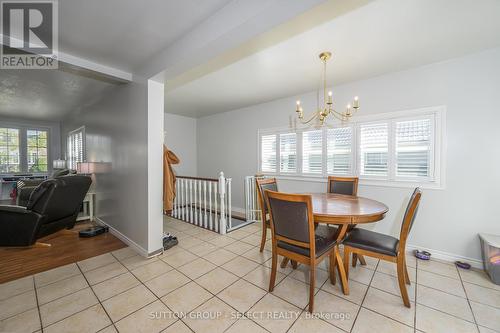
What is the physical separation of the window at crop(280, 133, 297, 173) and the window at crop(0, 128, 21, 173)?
7.82 metres

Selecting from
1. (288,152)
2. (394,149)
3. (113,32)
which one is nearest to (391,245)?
(394,149)

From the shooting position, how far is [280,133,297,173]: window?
13.8 ft

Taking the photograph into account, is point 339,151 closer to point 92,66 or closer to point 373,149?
point 373,149

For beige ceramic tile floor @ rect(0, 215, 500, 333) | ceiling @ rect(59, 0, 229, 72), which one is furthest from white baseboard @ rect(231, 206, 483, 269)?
ceiling @ rect(59, 0, 229, 72)

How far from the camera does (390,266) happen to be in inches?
97.7

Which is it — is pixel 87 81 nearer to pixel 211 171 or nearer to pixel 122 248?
pixel 122 248

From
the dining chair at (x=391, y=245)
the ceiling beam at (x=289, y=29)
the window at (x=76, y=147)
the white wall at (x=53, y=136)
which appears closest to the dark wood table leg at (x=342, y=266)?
the dining chair at (x=391, y=245)

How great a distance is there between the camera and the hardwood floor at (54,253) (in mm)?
2379

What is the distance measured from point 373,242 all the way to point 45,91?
563 cm

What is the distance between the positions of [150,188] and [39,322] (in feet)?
4.88

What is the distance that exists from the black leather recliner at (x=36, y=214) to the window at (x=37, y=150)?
17.2ft

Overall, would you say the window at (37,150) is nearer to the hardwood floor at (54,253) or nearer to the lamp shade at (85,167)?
the lamp shade at (85,167)

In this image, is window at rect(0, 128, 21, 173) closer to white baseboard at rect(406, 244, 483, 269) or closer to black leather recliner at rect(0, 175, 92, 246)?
black leather recliner at rect(0, 175, 92, 246)

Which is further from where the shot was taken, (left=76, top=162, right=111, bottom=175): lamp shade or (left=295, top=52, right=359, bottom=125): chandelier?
(left=76, top=162, right=111, bottom=175): lamp shade
